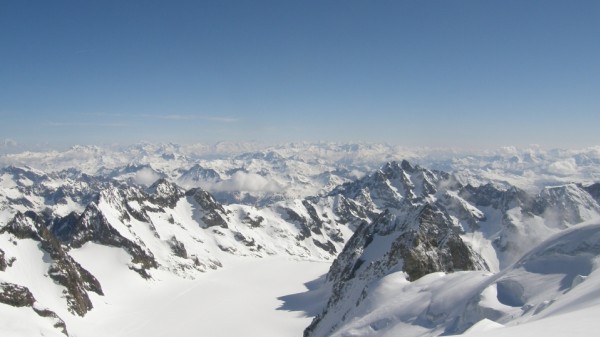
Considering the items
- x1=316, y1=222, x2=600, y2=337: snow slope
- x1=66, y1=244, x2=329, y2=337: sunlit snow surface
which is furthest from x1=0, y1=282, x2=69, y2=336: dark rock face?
x1=316, y1=222, x2=600, y2=337: snow slope

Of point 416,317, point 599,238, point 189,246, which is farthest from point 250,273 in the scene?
point 599,238

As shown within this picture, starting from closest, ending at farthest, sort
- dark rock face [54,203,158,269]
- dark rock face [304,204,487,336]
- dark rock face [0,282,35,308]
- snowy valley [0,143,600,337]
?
snowy valley [0,143,600,337] < dark rock face [304,204,487,336] < dark rock face [0,282,35,308] < dark rock face [54,203,158,269]

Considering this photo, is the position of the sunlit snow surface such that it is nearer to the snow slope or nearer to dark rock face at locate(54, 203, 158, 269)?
dark rock face at locate(54, 203, 158, 269)

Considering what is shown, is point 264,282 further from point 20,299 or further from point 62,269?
point 20,299

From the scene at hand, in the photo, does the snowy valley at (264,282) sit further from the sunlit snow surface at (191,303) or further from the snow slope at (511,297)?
the sunlit snow surface at (191,303)

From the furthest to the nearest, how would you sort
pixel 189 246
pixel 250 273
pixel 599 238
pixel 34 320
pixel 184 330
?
pixel 189 246
pixel 250 273
pixel 184 330
pixel 34 320
pixel 599 238

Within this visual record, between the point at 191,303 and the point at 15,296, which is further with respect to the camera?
the point at 191,303

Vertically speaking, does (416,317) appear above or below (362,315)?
above

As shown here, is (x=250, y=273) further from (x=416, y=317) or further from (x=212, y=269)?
(x=416, y=317)

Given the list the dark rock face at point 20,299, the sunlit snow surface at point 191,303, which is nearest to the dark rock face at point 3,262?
the dark rock face at point 20,299

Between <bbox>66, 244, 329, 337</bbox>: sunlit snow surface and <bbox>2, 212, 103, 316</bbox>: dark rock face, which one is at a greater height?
<bbox>2, 212, 103, 316</bbox>: dark rock face

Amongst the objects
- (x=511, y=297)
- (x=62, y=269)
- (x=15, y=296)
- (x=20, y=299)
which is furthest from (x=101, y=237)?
(x=511, y=297)
